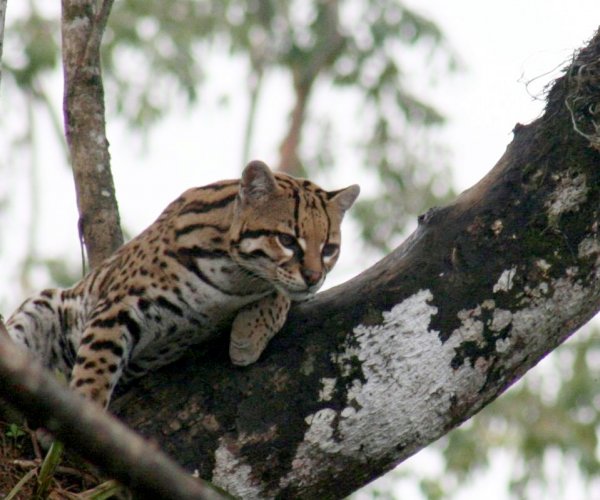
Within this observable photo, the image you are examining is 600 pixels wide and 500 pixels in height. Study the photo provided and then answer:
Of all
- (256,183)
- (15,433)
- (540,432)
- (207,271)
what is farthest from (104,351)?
(540,432)

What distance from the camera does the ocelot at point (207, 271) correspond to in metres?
5.65

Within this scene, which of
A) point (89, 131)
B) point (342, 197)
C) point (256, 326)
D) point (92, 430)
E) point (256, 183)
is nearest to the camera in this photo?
point (92, 430)

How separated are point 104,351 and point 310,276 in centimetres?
102

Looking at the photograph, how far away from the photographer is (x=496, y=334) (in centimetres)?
469

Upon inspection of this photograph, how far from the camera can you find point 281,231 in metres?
5.96

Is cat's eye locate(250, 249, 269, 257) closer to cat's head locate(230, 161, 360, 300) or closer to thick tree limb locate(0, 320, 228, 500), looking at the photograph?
cat's head locate(230, 161, 360, 300)

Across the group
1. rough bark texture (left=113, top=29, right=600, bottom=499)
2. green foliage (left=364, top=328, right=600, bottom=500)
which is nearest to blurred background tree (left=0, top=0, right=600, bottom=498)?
green foliage (left=364, top=328, right=600, bottom=500)

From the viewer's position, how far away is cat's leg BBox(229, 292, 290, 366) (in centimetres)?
502

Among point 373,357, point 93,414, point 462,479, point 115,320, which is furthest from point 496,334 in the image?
point 462,479

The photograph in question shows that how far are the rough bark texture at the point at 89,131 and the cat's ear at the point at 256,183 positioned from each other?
3.13ft

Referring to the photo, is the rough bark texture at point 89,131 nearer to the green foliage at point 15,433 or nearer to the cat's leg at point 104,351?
the cat's leg at point 104,351

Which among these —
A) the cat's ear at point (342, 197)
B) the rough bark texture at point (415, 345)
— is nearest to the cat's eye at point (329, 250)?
the cat's ear at point (342, 197)

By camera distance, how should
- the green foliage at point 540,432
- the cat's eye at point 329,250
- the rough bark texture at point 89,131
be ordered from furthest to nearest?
the green foliage at point 540,432
the rough bark texture at point 89,131
the cat's eye at point 329,250

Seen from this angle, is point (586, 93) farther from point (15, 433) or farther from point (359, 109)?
point (359, 109)
